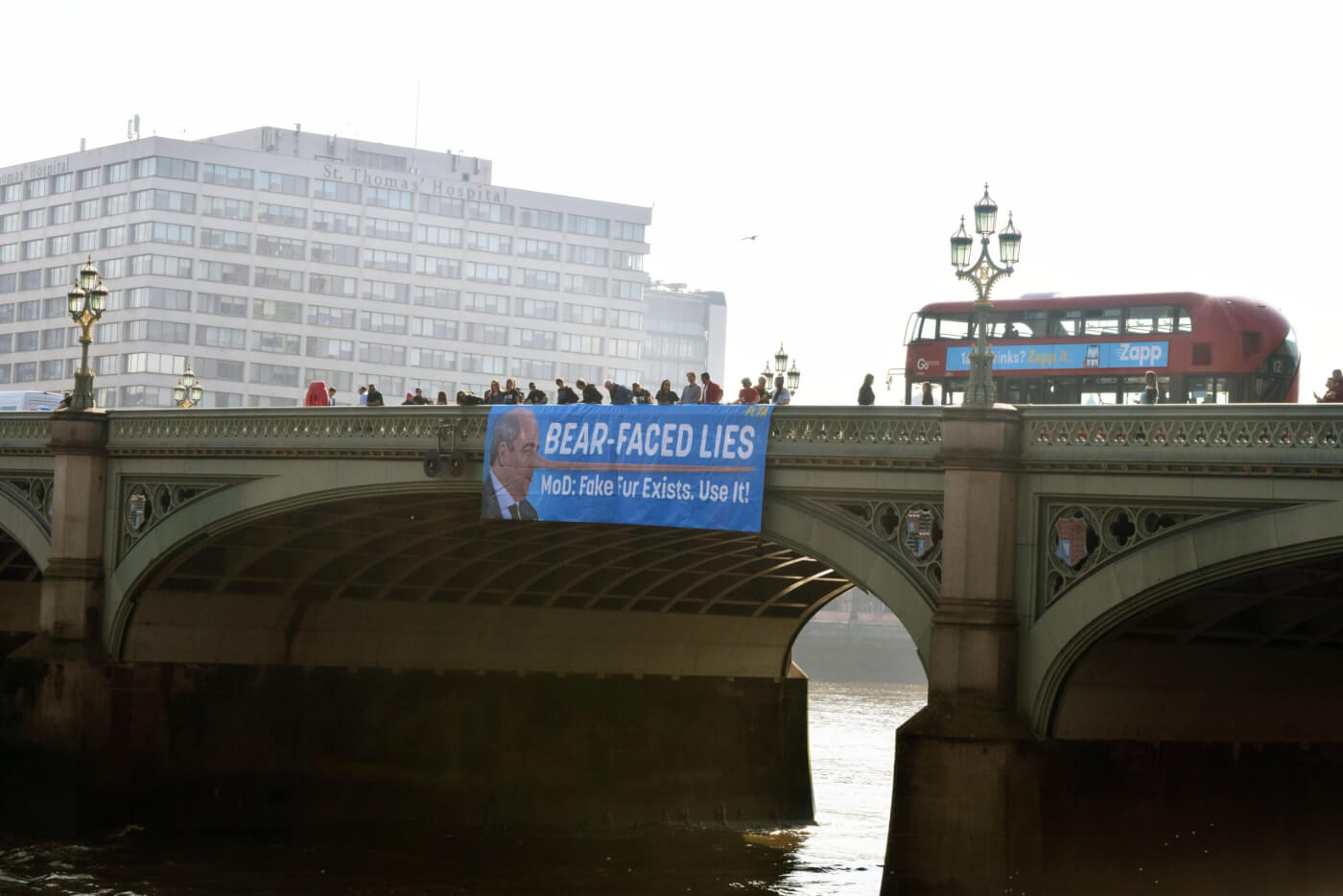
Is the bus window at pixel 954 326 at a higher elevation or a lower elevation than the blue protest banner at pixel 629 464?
higher

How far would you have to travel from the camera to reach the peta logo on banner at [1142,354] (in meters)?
35.6

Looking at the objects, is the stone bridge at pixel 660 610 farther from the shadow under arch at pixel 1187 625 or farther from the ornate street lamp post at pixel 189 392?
the ornate street lamp post at pixel 189 392

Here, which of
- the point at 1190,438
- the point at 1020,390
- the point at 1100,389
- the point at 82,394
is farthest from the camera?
the point at 82,394

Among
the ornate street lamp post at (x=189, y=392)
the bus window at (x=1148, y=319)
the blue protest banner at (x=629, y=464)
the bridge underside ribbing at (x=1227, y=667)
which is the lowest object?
the bridge underside ribbing at (x=1227, y=667)

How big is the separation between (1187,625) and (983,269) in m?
6.11

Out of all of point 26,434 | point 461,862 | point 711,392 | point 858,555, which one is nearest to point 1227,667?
point 858,555

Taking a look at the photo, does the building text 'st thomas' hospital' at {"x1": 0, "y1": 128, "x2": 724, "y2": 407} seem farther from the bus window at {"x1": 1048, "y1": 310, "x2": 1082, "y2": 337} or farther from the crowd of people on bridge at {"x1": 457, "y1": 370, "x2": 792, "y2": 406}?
the bus window at {"x1": 1048, "y1": 310, "x2": 1082, "y2": 337}

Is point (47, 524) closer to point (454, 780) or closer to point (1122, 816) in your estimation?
point (454, 780)

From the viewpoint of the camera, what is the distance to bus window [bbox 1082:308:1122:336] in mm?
36500

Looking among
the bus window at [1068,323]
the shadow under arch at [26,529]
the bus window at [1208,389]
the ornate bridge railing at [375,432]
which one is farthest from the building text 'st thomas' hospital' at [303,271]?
the bus window at [1208,389]

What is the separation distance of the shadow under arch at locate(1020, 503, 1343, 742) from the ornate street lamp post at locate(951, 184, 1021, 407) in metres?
3.14

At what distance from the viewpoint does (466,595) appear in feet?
147

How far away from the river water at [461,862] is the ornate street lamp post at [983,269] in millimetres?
14623

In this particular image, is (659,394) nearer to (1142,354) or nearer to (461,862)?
(1142,354)
